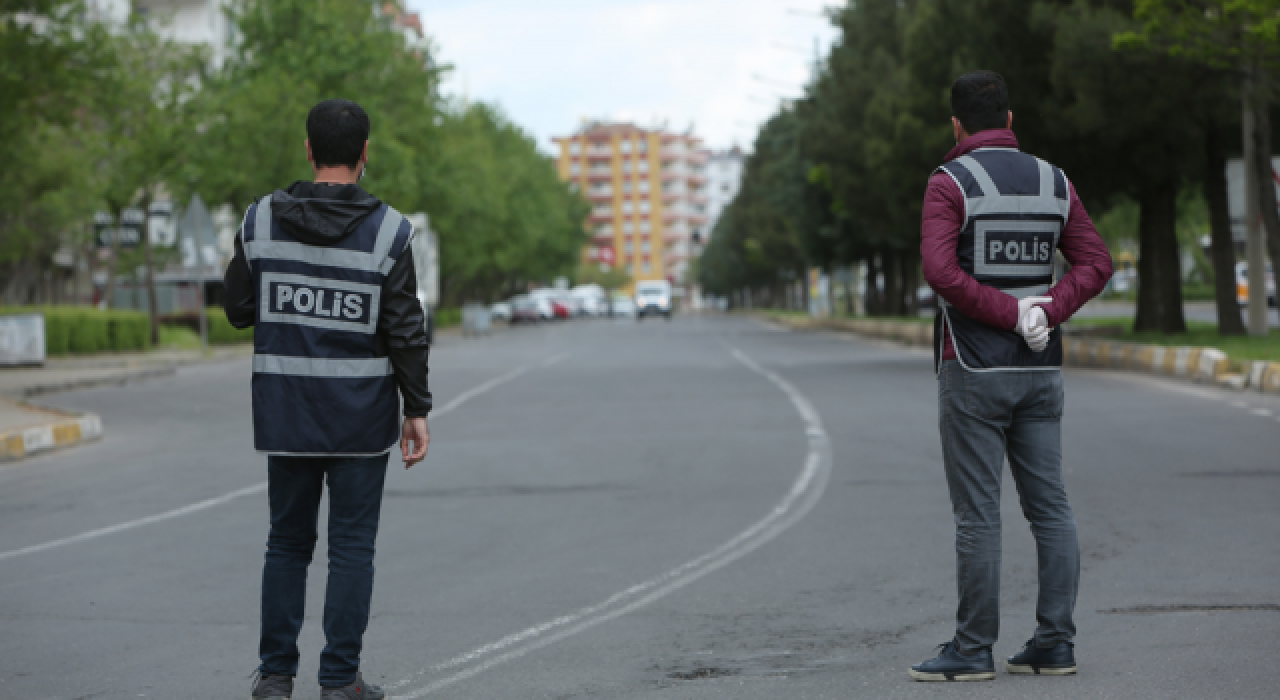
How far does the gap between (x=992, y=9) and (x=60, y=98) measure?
16137 mm

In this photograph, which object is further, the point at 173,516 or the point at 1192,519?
the point at 173,516

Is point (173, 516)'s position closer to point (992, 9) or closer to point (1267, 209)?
point (1267, 209)

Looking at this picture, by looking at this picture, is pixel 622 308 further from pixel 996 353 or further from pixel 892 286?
pixel 996 353

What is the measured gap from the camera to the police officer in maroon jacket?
5305mm

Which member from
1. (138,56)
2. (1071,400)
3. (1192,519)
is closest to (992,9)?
(1071,400)

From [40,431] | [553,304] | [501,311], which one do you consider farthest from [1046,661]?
[553,304]

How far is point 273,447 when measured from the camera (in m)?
4.92

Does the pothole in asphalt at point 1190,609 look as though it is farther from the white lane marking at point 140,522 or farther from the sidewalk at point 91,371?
the sidewalk at point 91,371

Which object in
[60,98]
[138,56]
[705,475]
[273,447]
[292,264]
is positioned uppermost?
[138,56]

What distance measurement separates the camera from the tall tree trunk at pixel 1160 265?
30516mm

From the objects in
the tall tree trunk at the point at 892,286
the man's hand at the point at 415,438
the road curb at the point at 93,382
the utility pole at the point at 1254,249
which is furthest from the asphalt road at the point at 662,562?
the tall tree trunk at the point at 892,286

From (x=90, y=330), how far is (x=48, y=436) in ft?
67.4

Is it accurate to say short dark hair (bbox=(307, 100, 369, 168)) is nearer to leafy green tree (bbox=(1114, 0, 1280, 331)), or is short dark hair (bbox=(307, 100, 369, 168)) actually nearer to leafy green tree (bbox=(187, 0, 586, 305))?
leafy green tree (bbox=(1114, 0, 1280, 331))

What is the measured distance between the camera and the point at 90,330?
1391 inches
